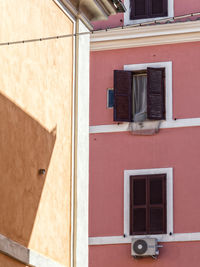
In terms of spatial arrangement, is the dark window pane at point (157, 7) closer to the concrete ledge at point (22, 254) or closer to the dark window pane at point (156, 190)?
the dark window pane at point (156, 190)

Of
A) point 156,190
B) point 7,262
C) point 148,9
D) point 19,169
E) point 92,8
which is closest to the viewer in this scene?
point 7,262

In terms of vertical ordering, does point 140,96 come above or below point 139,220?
above

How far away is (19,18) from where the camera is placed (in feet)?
37.0

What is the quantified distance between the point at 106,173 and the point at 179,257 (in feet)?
7.93

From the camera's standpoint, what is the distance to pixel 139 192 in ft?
Answer: 67.8

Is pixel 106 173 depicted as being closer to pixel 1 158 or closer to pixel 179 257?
pixel 179 257

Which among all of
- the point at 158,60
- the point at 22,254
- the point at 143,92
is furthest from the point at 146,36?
the point at 22,254

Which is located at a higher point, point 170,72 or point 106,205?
point 170,72

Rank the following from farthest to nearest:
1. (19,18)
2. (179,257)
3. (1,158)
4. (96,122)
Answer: (96,122), (179,257), (19,18), (1,158)

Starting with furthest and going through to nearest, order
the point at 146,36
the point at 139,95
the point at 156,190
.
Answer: the point at 139,95 → the point at 146,36 → the point at 156,190

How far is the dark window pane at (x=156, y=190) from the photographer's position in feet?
67.2

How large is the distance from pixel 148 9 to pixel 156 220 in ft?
15.5

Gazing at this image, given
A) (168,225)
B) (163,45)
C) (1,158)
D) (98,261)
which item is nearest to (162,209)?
(168,225)

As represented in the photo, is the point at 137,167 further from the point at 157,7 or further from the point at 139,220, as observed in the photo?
the point at 157,7
